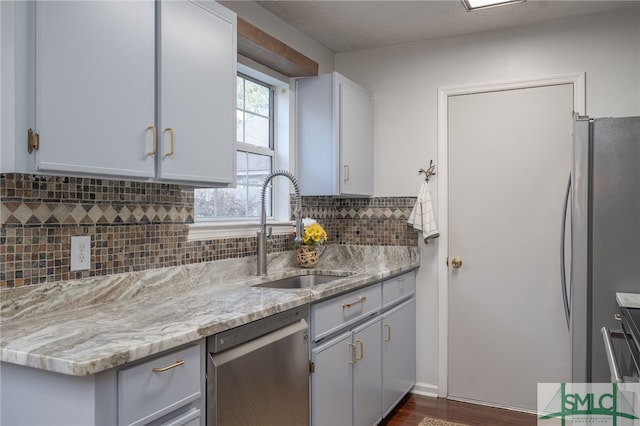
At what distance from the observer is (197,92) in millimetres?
1870

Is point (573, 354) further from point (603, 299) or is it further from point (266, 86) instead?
point (266, 86)

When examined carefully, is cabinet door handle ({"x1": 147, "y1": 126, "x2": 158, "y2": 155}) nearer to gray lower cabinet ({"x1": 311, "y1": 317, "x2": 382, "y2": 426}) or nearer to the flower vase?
gray lower cabinet ({"x1": 311, "y1": 317, "x2": 382, "y2": 426})

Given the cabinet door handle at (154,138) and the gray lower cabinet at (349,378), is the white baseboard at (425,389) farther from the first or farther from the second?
the cabinet door handle at (154,138)

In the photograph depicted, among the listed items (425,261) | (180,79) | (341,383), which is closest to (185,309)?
(180,79)

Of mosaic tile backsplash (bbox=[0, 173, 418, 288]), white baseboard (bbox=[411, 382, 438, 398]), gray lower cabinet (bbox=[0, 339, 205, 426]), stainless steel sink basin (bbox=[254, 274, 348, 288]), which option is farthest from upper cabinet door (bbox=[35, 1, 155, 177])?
white baseboard (bbox=[411, 382, 438, 398])

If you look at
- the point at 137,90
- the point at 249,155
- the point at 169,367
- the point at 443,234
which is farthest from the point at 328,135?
the point at 169,367

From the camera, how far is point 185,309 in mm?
1703

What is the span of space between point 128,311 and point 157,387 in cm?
45

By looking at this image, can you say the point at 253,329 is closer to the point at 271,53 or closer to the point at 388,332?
the point at 388,332

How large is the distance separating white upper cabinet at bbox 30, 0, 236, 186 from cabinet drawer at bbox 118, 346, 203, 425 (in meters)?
0.62

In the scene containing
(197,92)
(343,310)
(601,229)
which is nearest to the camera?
(197,92)

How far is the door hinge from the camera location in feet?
4.39

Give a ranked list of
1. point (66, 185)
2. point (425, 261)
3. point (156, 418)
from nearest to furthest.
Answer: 1. point (156, 418)
2. point (66, 185)
3. point (425, 261)

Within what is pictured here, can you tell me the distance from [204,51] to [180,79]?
0.20 m
